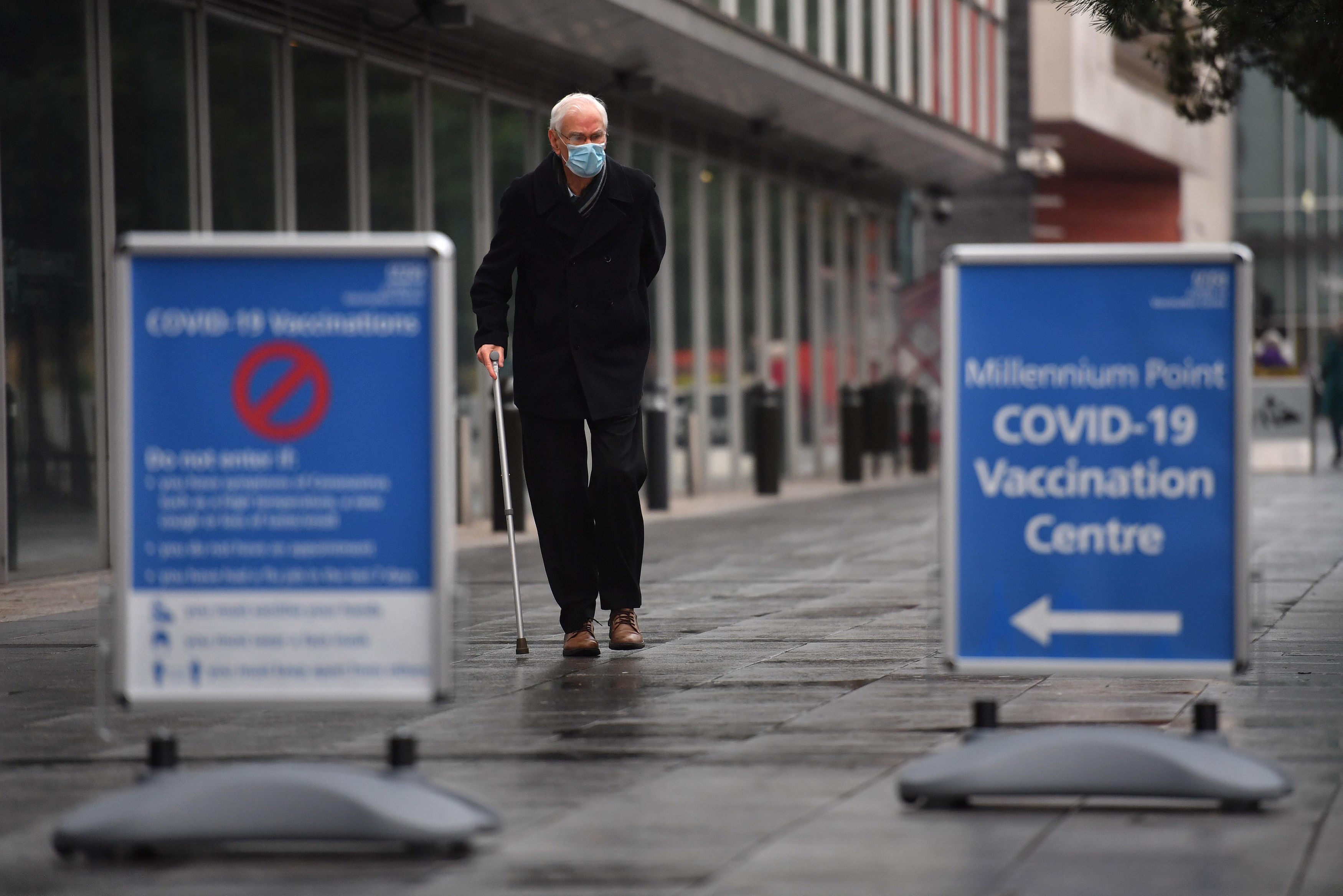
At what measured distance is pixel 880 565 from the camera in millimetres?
12055

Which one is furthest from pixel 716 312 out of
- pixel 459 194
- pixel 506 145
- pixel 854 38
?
pixel 459 194

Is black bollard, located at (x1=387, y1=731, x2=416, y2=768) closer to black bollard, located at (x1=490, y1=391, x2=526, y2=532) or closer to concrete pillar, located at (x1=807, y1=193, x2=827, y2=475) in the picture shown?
black bollard, located at (x1=490, y1=391, x2=526, y2=532)

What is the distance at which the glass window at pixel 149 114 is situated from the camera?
12664 millimetres

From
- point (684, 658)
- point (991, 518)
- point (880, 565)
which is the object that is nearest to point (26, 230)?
point (880, 565)

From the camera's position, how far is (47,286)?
12.1m

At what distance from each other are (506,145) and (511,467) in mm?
3992

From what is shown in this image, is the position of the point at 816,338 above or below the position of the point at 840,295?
below

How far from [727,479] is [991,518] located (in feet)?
60.9

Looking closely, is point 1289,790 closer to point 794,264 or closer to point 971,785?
point 971,785

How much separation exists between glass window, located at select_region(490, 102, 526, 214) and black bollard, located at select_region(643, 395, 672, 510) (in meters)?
2.32

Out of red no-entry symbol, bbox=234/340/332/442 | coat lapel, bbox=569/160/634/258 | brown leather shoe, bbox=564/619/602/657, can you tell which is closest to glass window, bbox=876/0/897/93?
coat lapel, bbox=569/160/634/258

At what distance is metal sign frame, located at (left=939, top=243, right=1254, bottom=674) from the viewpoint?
4.74m

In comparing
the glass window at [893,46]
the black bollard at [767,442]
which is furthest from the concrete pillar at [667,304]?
the glass window at [893,46]

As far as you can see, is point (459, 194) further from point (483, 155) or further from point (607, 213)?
point (607, 213)
